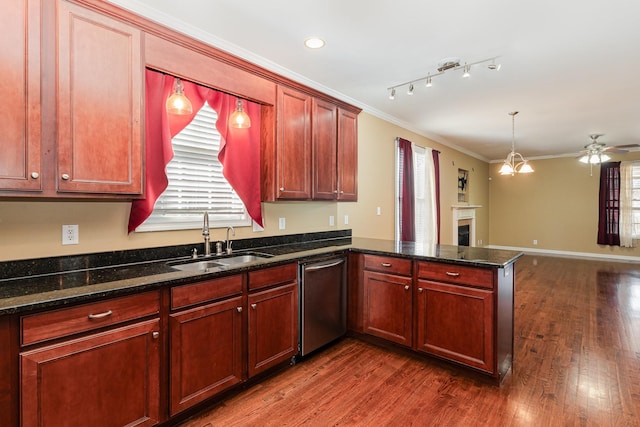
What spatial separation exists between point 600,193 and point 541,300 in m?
5.05

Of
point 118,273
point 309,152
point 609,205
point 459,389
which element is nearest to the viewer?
point 118,273

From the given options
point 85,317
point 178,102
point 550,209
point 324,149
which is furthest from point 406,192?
point 550,209

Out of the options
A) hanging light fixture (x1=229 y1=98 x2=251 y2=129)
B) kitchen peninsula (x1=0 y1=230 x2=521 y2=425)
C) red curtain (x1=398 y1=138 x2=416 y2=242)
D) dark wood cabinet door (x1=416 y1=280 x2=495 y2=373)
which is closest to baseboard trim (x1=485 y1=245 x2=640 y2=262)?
red curtain (x1=398 y1=138 x2=416 y2=242)

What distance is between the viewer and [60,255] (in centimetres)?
194

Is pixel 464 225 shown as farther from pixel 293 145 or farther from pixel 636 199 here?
pixel 293 145

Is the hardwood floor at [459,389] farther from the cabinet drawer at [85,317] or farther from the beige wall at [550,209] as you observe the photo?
the beige wall at [550,209]

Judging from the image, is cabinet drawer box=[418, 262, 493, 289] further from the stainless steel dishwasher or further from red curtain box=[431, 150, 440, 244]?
red curtain box=[431, 150, 440, 244]

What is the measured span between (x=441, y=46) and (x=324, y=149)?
1.31 metres

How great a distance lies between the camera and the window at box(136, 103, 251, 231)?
249cm

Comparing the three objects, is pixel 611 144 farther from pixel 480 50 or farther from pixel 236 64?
pixel 236 64

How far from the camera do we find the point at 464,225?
7.26 metres

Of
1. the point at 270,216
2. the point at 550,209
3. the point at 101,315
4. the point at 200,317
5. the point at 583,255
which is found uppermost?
the point at 550,209

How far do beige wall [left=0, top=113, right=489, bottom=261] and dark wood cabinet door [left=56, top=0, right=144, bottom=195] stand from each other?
362 mm

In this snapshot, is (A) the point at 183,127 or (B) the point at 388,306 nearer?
(A) the point at 183,127
